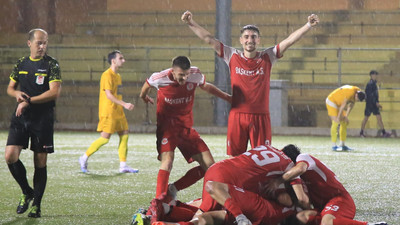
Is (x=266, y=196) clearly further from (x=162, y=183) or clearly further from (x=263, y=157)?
(x=162, y=183)

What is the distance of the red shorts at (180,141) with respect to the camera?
7.32 meters

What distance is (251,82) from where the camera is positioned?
25.2ft

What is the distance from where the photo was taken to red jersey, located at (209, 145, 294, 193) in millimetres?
6117

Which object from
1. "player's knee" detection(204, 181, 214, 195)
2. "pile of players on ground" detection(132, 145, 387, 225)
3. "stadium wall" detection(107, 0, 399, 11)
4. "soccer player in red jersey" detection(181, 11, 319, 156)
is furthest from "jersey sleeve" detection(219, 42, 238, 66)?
"stadium wall" detection(107, 0, 399, 11)

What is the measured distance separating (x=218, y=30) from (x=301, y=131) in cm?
415

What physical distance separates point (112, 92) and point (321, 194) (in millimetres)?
5120

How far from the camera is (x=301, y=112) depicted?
23141 mm


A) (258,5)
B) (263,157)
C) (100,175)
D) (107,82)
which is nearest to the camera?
(263,157)

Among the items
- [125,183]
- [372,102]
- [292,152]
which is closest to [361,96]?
[372,102]

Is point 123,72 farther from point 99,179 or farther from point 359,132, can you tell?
point 99,179

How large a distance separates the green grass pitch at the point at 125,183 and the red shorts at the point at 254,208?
1129mm

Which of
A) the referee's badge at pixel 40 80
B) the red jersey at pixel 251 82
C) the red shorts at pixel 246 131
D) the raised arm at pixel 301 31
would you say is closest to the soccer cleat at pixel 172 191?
the red shorts at pixel 246 131

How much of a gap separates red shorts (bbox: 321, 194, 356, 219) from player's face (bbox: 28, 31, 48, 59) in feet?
10.2

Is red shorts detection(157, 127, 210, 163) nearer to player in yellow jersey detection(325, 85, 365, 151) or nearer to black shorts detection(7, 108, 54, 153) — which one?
black shorts detection(7, 108, 54, 153)
